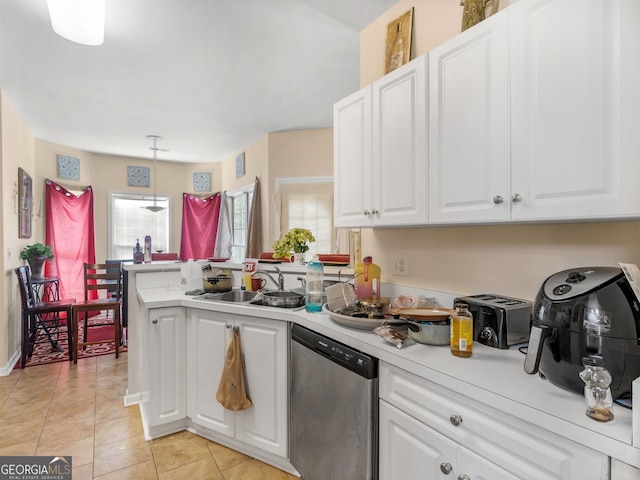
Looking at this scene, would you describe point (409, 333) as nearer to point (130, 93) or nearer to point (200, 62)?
point (200, 62)

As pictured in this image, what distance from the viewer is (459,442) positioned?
3.35ft

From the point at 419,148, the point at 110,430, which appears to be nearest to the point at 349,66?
the point at 419,148

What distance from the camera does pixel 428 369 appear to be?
3.65 feet

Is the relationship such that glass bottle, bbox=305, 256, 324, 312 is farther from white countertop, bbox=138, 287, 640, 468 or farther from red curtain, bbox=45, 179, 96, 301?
red curtain, bbox=45, 179, 96, 301

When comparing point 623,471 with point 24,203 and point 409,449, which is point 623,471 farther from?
point 24,203

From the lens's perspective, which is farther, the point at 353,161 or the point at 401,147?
the point at 353,161

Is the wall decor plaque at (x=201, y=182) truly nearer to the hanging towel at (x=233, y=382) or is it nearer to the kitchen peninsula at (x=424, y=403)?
the kitchen peninsula at (x=424, y=403)

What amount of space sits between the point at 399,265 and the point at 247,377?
1095 millimetres

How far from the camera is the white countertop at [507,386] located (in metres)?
0.76

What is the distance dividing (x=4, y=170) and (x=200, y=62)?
226cm

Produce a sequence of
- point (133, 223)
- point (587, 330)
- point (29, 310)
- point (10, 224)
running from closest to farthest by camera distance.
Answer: point (587, 330) → point (29, 310) → point (10, 224) → point (133, 223)

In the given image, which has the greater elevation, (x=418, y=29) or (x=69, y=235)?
(x=418, y=29)

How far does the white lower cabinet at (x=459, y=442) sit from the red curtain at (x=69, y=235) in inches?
208

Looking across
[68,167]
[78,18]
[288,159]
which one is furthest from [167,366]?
[68,167]
